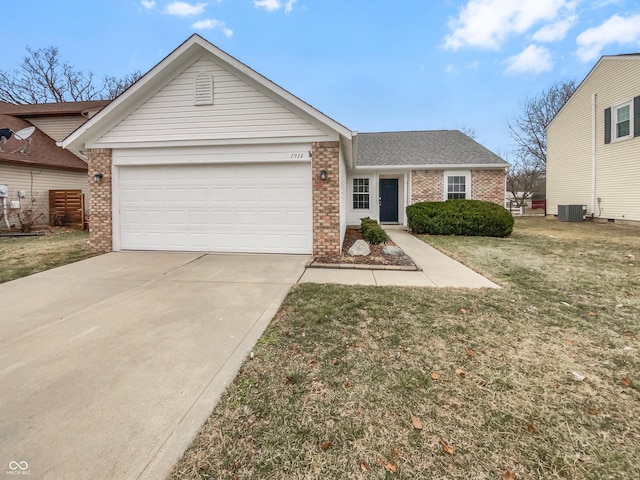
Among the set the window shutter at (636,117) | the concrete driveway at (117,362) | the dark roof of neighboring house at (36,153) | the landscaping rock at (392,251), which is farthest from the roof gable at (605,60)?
the dark roof of neighboring house at (36,153)

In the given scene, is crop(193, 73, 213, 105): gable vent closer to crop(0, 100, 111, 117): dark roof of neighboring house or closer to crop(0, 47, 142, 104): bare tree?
crop(0, 100, 111, 117): dark roof of neighboring house

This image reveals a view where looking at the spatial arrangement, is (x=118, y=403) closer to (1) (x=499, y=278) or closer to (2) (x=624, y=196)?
(1) (x=499, y=278)

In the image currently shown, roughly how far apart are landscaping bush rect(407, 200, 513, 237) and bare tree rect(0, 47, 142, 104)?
29197 mm

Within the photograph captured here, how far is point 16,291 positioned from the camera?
479 cm

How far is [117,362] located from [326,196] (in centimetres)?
521

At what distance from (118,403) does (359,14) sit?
15770mm

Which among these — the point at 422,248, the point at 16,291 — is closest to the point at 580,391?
the point at 422,248

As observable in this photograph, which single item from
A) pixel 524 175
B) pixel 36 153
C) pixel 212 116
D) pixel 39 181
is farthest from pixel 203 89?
pixel 524 175

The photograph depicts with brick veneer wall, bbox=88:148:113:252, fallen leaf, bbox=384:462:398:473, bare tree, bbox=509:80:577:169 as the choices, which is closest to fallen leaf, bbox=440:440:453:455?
fallen leaf, bbox=384:462:398:473

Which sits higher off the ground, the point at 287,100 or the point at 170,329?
the point at 287,100

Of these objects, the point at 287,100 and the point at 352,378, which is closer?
the point at 352,378

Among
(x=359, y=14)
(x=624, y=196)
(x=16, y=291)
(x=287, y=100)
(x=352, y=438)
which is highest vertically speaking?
(x=359, y=14)

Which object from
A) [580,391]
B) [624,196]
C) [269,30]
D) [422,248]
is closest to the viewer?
[580,391]

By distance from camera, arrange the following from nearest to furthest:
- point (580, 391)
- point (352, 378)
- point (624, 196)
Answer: point (580, 391) < point (352, 378) < point (624, 196)
